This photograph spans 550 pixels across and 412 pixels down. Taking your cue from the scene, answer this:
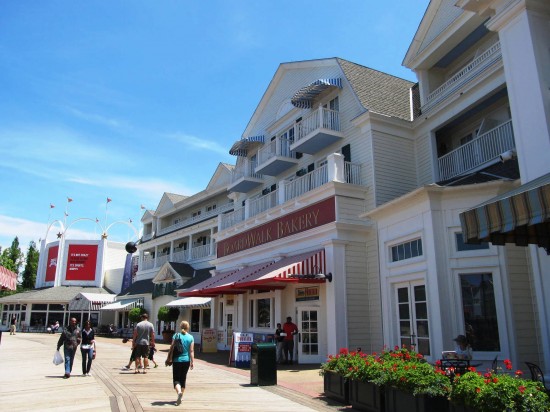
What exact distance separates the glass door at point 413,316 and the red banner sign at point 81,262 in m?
48.3

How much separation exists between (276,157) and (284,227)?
3713 mm

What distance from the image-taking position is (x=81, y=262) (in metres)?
55.8

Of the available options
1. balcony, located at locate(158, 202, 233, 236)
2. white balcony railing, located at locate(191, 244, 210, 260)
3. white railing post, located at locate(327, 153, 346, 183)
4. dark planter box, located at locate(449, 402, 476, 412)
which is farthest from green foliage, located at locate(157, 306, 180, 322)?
dark planter box, located at locate(449, 402, 476, 412)

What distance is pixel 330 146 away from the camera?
19906 millimetres

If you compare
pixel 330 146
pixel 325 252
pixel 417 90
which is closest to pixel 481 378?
pixel 325 252

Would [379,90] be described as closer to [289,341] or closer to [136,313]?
[289,341]

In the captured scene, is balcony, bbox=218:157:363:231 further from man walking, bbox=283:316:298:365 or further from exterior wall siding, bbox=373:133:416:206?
man walking, bbox=283:316:298:365

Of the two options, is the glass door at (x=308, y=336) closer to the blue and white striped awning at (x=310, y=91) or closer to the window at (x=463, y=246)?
the window at (x=463, y=246)

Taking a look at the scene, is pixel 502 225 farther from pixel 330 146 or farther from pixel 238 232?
pixel 238 232

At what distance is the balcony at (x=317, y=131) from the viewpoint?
18.9m

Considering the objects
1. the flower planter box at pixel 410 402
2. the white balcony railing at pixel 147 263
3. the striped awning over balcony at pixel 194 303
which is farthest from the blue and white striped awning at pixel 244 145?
the white balcony railing at pixel 147 263

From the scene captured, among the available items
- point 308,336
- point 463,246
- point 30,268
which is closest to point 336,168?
point 463,246

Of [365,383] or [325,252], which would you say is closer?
[365,383]

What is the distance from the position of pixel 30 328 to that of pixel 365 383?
50.9m
